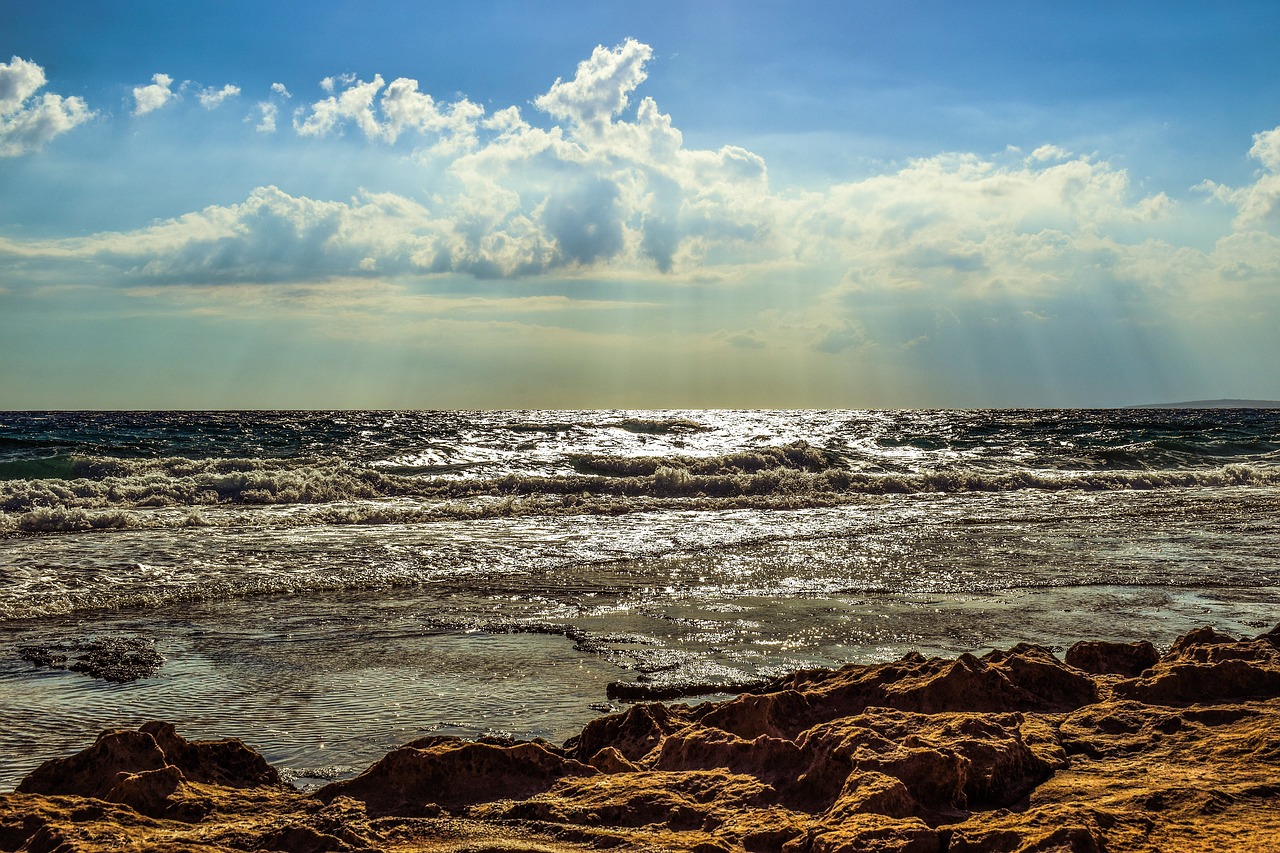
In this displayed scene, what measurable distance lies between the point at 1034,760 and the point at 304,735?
11.0 feet

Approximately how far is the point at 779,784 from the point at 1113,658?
2478 millimetres

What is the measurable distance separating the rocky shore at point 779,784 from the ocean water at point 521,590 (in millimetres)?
814

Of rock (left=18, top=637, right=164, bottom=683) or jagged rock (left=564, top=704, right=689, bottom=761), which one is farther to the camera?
rock (left=18, top=637, right=164, bottom=683)

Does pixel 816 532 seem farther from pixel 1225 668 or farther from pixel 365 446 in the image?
pixel 365 446

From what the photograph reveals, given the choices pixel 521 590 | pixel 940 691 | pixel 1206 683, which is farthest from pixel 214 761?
pixel 521 590

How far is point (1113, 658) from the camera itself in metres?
4.52

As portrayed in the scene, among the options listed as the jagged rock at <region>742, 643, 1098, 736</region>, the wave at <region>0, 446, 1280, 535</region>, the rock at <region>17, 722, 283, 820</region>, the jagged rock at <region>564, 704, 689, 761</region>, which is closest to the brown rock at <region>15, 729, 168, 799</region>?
the rock at <region>17, 722, 283, 820</region>

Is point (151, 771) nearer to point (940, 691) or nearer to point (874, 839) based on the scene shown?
point (874, 839)

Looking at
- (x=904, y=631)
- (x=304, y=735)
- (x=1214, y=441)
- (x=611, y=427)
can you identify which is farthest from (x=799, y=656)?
(x=611, y=427)

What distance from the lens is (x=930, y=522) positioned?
14234mm

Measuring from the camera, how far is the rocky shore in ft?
8.41

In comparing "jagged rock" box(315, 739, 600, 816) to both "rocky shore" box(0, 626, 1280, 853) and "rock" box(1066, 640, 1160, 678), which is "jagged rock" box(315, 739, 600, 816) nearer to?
"rocky shore" box(0, 626, 1280, 853)

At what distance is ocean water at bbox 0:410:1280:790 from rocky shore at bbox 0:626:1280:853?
2.67 ft

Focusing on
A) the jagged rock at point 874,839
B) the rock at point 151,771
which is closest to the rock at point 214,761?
the rock at point 151,771
